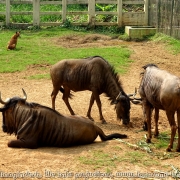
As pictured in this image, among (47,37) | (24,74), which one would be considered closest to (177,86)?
(24,74)

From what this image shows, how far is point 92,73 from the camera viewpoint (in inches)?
470

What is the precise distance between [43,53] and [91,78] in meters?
8.89

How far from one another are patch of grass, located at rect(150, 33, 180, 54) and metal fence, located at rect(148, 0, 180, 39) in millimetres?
250

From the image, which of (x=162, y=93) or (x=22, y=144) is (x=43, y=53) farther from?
(x=162, y=93)

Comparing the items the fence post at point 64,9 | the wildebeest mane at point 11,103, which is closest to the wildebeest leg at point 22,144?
the wildebeest mane at point 11,103

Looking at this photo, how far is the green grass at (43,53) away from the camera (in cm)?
1856

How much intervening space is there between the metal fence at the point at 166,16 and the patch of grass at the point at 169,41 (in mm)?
250

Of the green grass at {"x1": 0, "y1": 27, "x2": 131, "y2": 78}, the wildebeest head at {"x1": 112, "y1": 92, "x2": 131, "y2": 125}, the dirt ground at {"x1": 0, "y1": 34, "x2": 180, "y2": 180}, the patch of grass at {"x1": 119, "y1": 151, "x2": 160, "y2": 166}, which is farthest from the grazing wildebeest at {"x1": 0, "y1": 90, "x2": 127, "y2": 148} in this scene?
the green grass at {"x1": 0, "y1": 27, "x2": 131, "y2": 78}

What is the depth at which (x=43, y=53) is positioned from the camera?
2053 centimetres

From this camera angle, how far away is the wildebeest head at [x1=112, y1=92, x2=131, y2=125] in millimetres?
11148

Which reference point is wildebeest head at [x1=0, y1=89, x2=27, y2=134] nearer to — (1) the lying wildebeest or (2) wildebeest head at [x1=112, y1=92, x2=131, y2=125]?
(1) the lying wildebeest

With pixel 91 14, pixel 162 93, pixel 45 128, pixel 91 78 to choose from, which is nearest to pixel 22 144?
pixel 45 128

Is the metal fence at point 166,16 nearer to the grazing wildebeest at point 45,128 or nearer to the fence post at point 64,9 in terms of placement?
the fence post at point 64,9

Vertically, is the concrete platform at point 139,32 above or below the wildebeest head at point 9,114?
above
